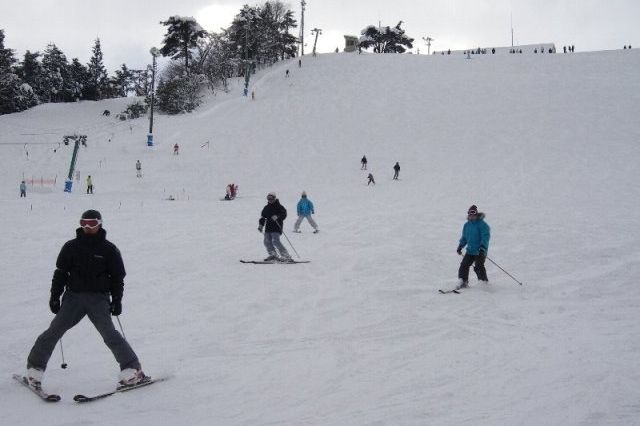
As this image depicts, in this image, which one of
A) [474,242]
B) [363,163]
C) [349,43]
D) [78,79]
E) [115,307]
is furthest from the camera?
[349,43]

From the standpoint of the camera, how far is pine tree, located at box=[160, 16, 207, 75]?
63906 millimetres

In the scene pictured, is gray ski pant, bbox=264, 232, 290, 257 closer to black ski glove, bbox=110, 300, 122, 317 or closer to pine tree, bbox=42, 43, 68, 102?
black ski glove, bbox=110, 300, 122, 317

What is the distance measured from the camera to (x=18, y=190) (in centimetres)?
2708

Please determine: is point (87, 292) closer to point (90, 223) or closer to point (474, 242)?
point (90, 223)

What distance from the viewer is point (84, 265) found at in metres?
4.72

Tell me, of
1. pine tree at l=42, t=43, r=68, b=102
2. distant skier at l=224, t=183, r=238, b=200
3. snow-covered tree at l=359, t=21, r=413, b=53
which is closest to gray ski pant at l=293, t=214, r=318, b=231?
distant skier at l=224, t=183, r=238, b=200

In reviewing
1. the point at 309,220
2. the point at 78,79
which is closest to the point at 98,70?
the point at 78,79

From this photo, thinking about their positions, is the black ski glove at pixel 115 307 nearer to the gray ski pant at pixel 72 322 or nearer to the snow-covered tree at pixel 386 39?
the gray ski pant at pixel 72 322

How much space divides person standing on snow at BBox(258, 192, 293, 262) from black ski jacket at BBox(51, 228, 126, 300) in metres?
6.60

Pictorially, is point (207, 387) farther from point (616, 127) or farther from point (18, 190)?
point (616, 127)

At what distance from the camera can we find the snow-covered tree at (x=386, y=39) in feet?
302

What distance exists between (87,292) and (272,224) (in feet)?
22.4

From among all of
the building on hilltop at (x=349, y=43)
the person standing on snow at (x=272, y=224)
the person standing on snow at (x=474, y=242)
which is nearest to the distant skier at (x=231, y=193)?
the person standing on snow at (x=272, y=224)

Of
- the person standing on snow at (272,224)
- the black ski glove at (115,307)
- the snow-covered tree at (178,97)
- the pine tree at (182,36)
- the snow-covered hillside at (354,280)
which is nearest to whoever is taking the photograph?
the snow-covered hillside at (354,280)
